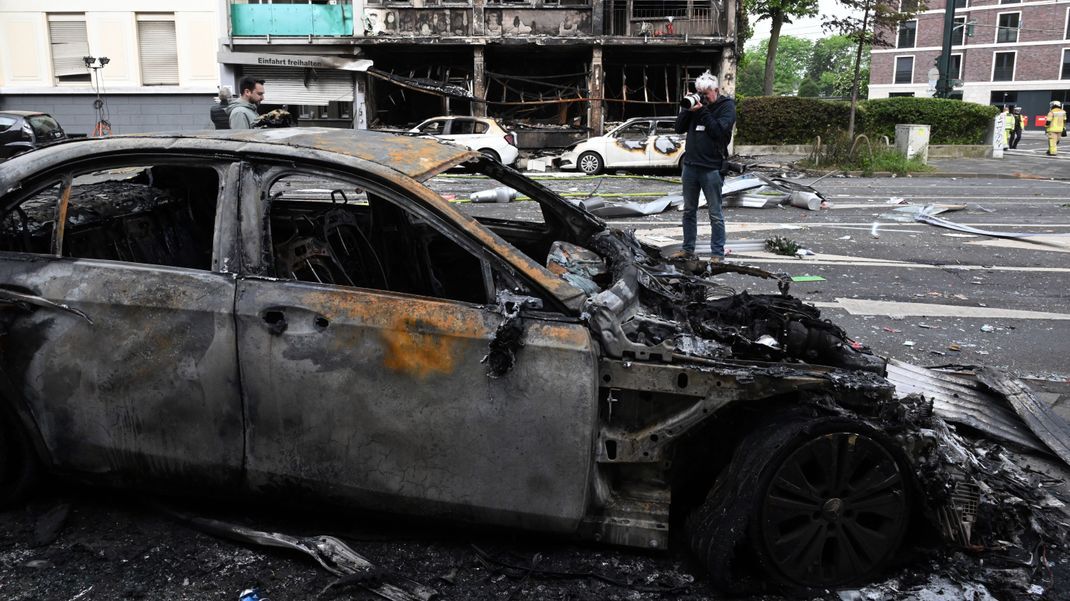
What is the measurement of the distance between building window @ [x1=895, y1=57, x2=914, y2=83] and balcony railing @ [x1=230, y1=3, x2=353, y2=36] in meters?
57.8

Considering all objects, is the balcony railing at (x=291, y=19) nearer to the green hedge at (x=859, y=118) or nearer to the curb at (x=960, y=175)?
the green hedge at (x=859, y=118)

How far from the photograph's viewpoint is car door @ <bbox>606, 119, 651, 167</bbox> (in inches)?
853

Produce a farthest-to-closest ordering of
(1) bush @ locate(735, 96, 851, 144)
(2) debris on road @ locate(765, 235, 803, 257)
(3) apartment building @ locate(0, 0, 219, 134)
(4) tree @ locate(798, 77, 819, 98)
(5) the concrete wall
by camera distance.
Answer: (4) tree @ locate(798, 77, 819, 98), (5) the concrete wall, (3) apartment building @ locate(0, 0, 219, 134), (1) bush @ locate(735, 96, 851, 144), (2) debris on road @ locate(765, 235, 803, 257)

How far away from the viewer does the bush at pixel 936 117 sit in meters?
26.9

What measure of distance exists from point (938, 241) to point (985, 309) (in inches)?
149

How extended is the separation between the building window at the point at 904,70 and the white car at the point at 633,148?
58465 mm

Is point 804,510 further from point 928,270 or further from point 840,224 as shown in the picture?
point 840,224

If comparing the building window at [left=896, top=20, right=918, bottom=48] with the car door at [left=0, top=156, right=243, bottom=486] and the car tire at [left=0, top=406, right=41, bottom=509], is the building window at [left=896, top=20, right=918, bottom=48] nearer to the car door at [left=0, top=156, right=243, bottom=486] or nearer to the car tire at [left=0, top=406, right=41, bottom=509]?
the car door at [left=0, top=156, right=243, bottom=486]

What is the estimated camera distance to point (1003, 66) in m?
65.1

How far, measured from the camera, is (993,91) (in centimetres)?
6538

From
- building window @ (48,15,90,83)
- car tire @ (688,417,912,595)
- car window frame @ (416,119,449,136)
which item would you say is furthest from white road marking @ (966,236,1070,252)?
building window @ (48,15,90,83)

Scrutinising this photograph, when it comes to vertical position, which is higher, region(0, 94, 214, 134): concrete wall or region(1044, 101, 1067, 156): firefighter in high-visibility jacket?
region(0, 94, 214, 134): concrete wall

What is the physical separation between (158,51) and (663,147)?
19.4 m

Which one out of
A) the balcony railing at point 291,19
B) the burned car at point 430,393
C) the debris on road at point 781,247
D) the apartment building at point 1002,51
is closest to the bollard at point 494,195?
the debris on road at point 781,247
